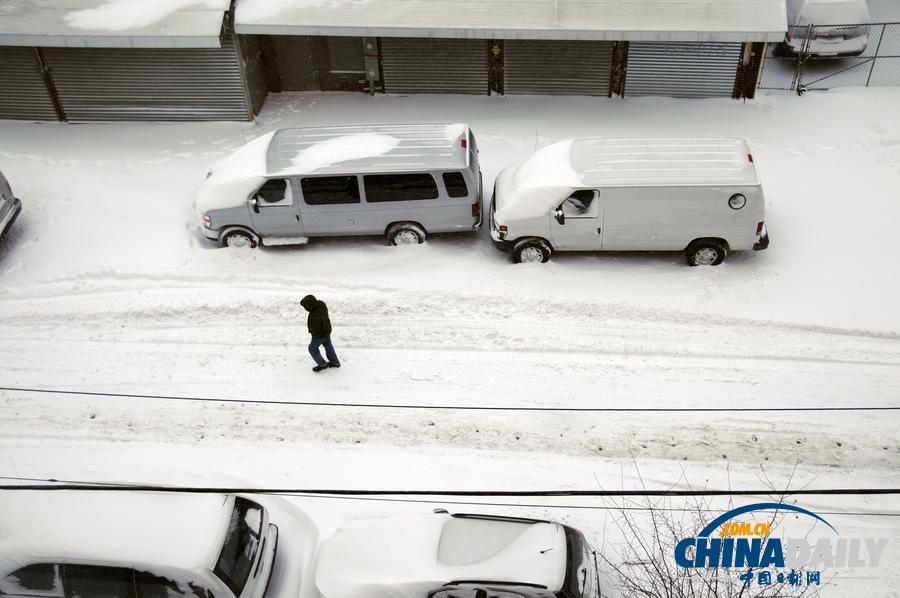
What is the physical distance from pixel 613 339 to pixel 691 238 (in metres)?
2.34

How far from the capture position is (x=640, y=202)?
451 inches

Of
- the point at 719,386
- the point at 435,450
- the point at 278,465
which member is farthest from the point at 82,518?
the point at 719,386

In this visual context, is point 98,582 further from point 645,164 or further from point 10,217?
point 645,164

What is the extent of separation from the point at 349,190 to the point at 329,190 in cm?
35

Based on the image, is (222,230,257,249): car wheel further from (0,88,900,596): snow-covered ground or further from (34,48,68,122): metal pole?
(34,48,68,122): metal pole

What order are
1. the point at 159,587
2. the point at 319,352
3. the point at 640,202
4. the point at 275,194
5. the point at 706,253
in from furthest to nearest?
the point at 275,194 < the point at 706,253 < the point at 640,202 < the point at 319,352 < the point at 159,587

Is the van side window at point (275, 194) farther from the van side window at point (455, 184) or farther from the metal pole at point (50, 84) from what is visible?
the metal pole at point (50, 84)

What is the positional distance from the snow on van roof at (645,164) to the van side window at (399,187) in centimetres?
162

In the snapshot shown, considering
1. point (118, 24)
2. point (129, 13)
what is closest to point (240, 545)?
point (118, 24)

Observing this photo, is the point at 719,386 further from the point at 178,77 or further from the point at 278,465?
the point at 178,77

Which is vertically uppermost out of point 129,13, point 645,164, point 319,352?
point 129,13

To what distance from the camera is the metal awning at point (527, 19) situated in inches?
570

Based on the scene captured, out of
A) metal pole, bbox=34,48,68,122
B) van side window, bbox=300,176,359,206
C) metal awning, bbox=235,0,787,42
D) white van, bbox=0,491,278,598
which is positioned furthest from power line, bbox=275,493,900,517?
metal pole, bbox=34,48,68,122

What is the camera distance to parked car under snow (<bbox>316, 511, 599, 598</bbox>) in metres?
7.01
